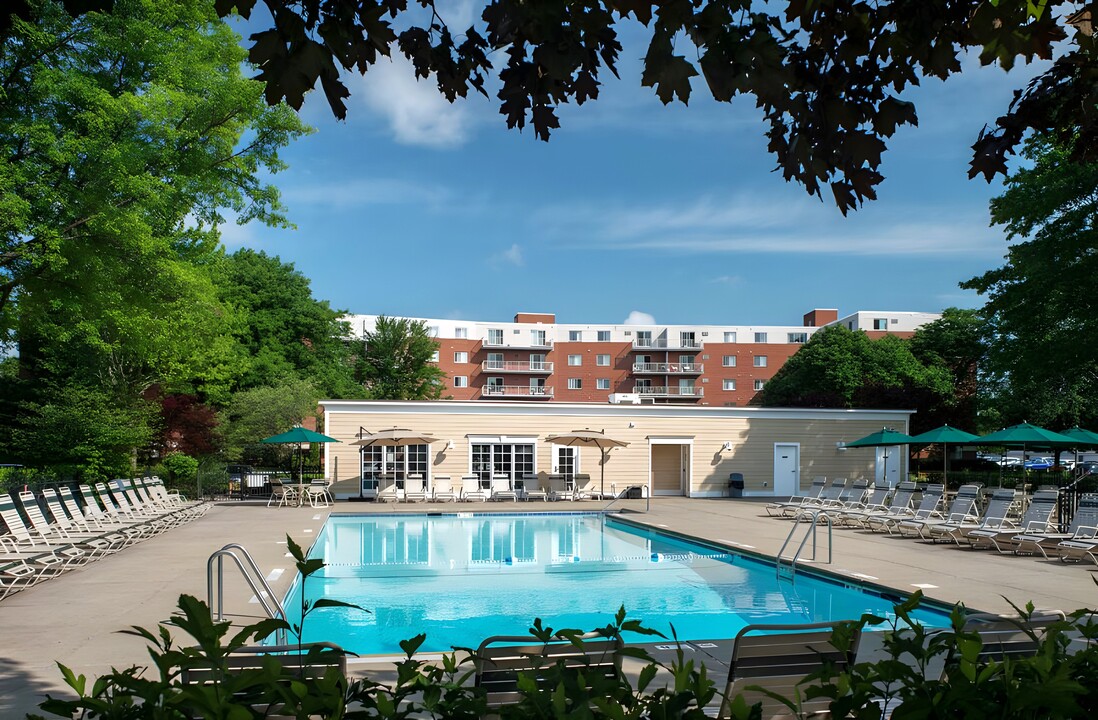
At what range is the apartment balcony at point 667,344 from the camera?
218ft

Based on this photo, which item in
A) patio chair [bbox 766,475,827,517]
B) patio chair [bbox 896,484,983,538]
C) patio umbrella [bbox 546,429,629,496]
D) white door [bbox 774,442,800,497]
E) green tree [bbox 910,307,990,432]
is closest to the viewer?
patio chair [bbox 896,484,983,538]

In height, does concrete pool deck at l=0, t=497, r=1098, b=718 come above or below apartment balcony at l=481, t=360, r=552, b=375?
below

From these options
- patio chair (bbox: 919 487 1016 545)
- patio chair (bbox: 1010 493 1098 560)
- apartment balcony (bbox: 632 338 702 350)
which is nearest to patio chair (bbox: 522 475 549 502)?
patio chair (bbox: 919 487 1016 545)

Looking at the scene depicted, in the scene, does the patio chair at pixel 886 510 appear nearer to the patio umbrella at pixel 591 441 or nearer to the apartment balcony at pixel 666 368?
the patio umbrella at pixel 591 441

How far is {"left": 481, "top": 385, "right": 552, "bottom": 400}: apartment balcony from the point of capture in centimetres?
6494

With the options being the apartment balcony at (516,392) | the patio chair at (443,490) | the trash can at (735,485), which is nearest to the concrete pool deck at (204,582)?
the patio chair at (443,490)

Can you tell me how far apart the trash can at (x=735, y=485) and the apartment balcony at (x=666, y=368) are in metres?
37.7

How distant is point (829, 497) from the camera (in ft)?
76.0

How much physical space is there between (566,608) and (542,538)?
757 cm

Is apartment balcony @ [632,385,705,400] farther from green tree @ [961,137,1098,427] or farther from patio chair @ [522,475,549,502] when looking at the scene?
patio chair @ [522,475,549,502]

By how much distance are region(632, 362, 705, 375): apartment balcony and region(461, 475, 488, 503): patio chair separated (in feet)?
136

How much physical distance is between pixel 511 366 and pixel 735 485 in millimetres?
38453

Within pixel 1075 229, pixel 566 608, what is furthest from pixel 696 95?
pixel 1075 229

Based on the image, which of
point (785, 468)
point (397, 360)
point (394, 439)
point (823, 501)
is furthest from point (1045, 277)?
point (397, 360)
